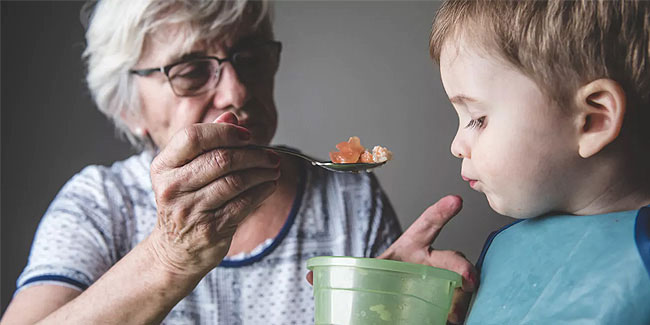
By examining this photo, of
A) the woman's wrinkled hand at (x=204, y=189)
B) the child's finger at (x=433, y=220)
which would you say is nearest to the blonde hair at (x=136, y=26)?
the woman's wrinkled hand at (x=204, y=189)

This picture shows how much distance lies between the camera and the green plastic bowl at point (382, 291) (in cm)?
91

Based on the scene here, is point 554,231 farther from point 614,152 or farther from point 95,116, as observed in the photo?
point 95,116

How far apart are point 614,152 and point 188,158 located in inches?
26.4

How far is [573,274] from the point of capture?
84 centimetres

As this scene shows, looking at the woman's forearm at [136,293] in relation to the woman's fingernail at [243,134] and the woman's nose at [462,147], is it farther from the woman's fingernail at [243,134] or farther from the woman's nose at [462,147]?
the woman's nose at [462,147]

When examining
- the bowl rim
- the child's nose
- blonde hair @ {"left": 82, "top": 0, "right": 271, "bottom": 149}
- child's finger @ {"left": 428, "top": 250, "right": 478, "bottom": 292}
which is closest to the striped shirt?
blonde hair @ {"left": 82, "top": 0, "right": 271, "bottom": 149}

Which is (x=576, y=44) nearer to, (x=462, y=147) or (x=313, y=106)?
(x=462, y=147)

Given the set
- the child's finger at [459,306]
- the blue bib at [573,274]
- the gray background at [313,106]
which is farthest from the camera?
the gray background at [313,106]

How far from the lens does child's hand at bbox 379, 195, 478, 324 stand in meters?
1.08

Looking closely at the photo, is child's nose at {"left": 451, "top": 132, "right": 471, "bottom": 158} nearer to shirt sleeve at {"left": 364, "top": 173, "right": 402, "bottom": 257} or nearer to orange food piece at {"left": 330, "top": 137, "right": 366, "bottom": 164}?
orange food piece at {"left": 330, "top": 137, "right": 366, "bottom": 164}

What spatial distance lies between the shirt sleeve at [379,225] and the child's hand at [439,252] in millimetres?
546

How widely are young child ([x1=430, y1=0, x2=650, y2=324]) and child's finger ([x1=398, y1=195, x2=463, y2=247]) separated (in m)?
0.24

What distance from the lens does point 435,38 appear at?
0.98 meters

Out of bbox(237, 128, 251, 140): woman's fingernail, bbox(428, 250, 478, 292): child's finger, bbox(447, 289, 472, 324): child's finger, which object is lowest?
bbox(447, 289, 472, 324): child's finger
